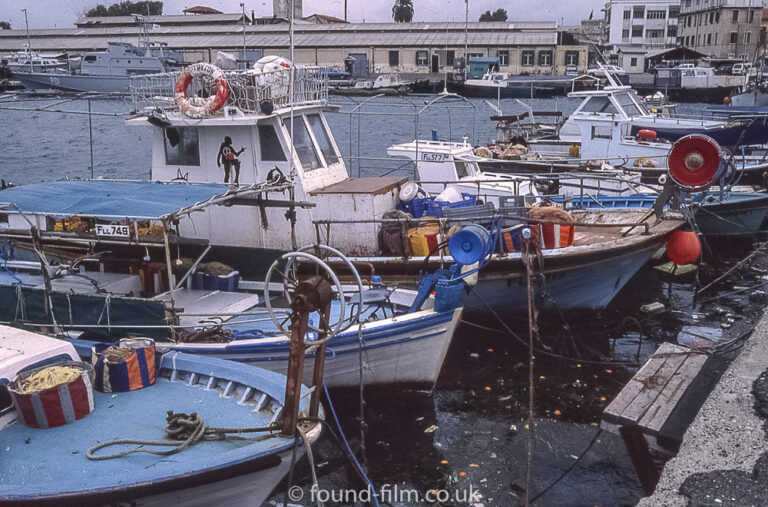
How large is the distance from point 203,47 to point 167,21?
14.6m

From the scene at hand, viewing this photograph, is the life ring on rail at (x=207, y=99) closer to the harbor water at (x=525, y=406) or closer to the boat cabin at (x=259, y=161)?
the boat cabin at (x=259, y=161)

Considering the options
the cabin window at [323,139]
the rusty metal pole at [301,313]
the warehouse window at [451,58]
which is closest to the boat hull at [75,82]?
the warehouse window at [451,58]

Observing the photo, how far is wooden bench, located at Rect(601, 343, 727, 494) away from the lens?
247 inches

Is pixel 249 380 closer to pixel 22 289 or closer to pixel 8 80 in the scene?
pixel 22 289

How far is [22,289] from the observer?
8.88 metres

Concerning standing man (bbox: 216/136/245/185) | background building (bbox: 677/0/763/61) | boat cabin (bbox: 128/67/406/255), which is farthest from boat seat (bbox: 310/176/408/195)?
background building (bbox: 677/0/763/61)

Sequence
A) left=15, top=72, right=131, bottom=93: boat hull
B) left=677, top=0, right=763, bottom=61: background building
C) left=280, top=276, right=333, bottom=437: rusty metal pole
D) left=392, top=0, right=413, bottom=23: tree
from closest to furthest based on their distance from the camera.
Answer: left=280, top=276, right=333, bottom=437: rusty metal pole → left=15, top=72, right=131, bottom=93: boat hull → left=677, top=0, right=763, bottom=61: background building → left=392, top=0, right=413, bottom=23: tree

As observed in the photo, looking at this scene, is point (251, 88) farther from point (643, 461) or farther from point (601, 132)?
point (601, 132)

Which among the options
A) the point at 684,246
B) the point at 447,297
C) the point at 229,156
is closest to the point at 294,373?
the point at 447,297

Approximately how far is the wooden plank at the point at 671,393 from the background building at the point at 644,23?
304 feet

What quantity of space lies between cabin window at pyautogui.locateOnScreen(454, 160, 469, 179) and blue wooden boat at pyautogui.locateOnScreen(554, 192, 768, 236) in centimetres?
272

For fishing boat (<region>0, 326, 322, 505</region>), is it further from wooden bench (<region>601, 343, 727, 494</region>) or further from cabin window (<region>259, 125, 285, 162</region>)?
cabin window (<region>259, 125, 285, 162</region>)

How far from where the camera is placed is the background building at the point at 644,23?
302 feet

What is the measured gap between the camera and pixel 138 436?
5992 millimetres
